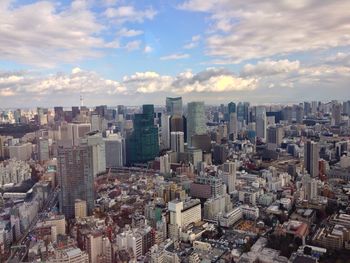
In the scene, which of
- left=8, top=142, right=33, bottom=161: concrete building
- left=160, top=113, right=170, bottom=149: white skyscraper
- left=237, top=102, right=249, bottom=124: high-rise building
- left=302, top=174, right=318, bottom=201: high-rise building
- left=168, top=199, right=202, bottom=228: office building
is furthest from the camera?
left=237, top=102, right=249, bottom=124: high-rise building

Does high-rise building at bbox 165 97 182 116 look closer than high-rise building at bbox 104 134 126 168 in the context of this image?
No

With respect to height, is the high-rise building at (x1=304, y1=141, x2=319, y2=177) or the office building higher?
the high-rise building at (x1=304, y1=141, x2=319, y2=177)

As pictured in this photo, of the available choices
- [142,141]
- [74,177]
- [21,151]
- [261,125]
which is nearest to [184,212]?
[74,177]

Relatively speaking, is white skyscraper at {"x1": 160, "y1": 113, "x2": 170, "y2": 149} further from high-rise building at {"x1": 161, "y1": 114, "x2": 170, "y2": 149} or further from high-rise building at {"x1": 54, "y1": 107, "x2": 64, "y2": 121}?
high-rise building at {"x1": 54, "y1": 107, "x2": 64, "y2": 121}

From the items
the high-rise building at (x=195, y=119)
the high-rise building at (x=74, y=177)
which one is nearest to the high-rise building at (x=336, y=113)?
the high-rise building at (x=195, y=119)

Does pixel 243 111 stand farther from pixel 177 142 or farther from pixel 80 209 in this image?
pixel 80 209

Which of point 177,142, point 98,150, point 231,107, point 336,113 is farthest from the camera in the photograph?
point 231,107

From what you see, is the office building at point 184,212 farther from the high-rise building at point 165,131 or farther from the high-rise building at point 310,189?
the high-rise building at point 165,131

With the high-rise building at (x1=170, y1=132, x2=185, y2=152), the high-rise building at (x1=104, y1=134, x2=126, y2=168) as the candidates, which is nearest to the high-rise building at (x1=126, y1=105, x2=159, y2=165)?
the high-rise building at (x1=104, y1=134, x2=126, y2=168)
